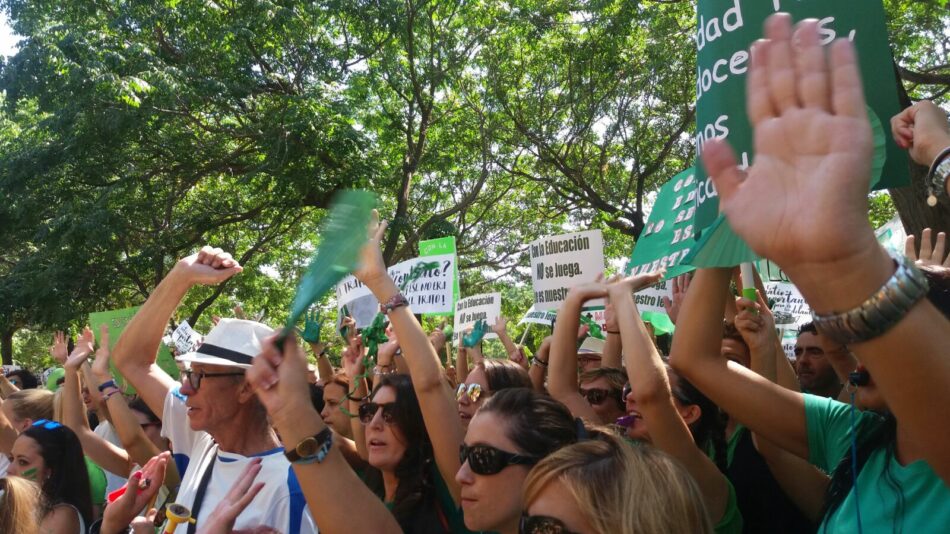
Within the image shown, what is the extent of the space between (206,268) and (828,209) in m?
3.10

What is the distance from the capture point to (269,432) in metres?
3.23

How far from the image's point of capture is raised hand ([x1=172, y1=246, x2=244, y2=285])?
367 centimetres

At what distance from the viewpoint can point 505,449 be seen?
2.57 m

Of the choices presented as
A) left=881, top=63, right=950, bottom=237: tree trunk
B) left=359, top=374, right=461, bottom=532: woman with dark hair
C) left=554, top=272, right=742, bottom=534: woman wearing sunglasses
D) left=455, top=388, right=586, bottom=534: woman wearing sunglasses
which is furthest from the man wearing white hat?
left=881, top=63, right=950, bottom=237: tree trunk

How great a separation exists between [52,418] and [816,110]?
5.63 metres

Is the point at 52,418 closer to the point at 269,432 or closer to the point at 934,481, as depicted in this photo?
the point at 269,432

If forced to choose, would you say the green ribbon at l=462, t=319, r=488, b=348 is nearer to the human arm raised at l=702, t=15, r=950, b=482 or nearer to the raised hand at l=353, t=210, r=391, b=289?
the raised hand at l=353, t=210, r=391, b=289

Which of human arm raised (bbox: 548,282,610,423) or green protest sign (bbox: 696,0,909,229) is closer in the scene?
green protest sign (bbox: 696,0,909,229)

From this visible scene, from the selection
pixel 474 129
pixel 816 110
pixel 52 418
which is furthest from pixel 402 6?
pixel 816 110

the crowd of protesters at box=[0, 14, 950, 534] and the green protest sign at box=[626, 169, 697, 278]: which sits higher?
the green protest sign at box=[626, 169, 697, 278]

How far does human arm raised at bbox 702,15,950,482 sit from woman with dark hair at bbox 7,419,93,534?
3468mm

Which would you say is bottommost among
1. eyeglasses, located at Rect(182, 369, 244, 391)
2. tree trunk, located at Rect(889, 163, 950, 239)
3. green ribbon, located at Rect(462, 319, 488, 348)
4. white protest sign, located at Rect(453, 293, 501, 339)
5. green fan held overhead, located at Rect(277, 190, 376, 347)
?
eyeglasses, located at Rect(182, 369, 244, 391)

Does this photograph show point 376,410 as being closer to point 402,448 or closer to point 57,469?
point 402,448

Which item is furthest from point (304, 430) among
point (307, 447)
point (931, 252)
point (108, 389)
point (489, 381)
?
point (931, 252)
